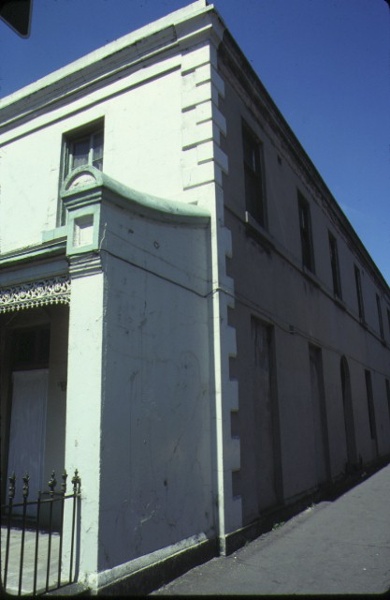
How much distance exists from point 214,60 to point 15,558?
7.24 m

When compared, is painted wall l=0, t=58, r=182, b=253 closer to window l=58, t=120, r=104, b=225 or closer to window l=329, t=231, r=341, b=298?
window l=58, t=120, r=104, b=225

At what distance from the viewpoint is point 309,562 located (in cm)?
571

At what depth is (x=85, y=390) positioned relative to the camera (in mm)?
4492

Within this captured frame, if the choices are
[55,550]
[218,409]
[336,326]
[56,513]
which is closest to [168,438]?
[218,409]

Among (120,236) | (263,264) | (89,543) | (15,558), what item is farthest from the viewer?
(263,264)

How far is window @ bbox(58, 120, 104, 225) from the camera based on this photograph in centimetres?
849

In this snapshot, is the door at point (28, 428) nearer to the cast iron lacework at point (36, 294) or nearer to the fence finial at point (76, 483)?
the cast iron lacework at point (36, 294)

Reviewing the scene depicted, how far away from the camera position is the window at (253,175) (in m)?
8.74

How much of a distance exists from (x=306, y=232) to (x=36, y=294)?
7650 millimetres

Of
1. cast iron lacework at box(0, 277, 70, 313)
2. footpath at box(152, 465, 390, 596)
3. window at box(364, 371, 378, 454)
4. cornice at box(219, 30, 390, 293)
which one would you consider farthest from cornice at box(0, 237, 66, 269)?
window at box(364, 371, 378, 454)

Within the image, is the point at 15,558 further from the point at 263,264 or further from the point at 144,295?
the point at 263,264

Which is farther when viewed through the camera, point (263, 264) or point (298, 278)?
point (298, 278)

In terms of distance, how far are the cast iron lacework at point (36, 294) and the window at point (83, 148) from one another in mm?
2880

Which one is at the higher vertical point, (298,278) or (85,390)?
(298,278)
